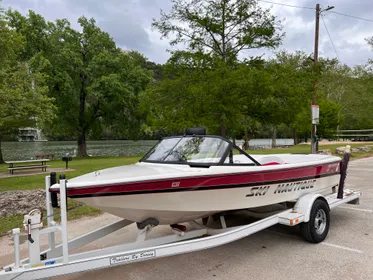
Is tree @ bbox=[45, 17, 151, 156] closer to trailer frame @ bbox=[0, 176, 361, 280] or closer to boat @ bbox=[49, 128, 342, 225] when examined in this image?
boat @ bbox=[49, 128, 342, 225]

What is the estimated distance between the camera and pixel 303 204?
454 centimetres

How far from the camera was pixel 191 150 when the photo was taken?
4375 mm

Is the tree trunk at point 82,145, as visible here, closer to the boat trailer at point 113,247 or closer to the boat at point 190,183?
the boat at point 190,183

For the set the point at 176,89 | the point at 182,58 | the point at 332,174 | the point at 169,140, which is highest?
the point at 182,58

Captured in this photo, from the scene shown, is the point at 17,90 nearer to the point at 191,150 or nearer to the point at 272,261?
the point at 191,150

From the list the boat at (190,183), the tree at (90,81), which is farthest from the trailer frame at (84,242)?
the tree at (90,81)

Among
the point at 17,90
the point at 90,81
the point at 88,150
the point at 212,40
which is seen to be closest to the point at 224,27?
the point at 212,40

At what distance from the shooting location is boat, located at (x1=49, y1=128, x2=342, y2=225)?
3.14 meters

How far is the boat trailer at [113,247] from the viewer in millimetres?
2760

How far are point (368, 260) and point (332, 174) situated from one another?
198cm

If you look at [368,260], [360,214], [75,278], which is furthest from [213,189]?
[360,214]

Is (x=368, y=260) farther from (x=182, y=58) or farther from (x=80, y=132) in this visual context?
(x=80, y=132)

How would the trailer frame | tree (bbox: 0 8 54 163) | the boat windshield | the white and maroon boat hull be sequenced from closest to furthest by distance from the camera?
the trailer frame, the white and maroon boat hull, the boat windshield, tree (bbox: 0 8 54 163)

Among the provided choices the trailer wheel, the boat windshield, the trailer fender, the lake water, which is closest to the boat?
the boat windshield
